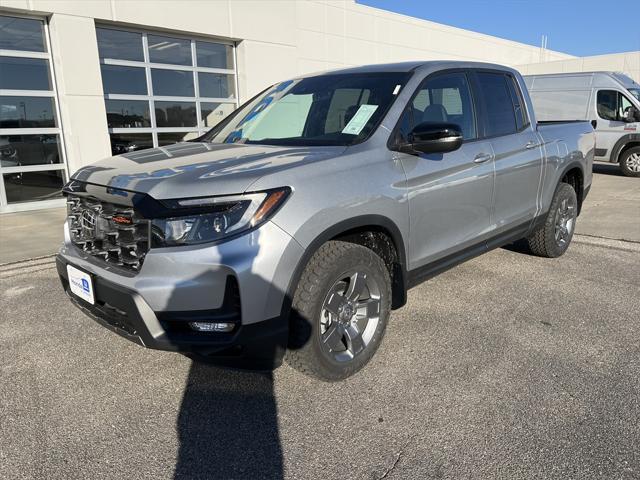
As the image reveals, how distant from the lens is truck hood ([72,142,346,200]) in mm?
2383

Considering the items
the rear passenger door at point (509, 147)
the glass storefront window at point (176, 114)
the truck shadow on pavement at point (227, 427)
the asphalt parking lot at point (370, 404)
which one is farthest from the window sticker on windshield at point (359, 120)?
the glass storefront window at point (176, 114)

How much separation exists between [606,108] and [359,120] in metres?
11.5

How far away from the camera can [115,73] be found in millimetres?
9492

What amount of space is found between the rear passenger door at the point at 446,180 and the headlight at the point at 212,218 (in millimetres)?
1107

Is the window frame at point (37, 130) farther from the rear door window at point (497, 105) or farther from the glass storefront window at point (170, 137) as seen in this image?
the rear door window at point (497, 105)

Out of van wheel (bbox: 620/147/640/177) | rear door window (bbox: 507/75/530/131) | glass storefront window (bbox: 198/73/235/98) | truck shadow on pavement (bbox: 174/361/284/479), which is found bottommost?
truck shadow on pavement (bbox: 174/361/284/479)

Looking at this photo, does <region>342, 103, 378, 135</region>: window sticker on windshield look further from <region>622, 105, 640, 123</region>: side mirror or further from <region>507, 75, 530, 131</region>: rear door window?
<region>622, 105, 640, 123</region>: side mirror

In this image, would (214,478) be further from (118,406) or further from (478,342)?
(478,342)

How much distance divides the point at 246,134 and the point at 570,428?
276 centimetres

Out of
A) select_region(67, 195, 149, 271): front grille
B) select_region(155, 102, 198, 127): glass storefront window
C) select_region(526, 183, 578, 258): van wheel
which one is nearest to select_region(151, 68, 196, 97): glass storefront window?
select_region(155, 102, 198, 127): glass storefront window

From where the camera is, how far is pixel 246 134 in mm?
3711

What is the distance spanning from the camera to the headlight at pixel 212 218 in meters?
2.34

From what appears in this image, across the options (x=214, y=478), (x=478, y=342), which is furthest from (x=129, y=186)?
(x=478, y=342)

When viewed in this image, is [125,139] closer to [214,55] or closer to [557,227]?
[214,55]
